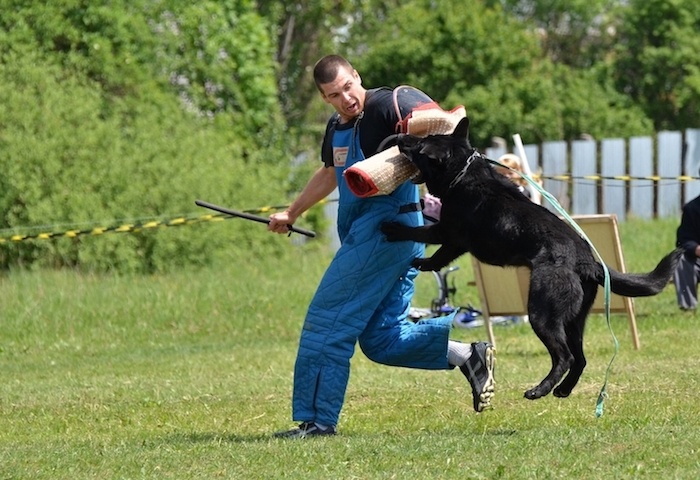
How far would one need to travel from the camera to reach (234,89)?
71.5 ft

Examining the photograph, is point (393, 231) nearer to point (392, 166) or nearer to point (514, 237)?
point (392, 166)

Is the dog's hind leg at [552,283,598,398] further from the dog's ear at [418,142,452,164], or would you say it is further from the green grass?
the dog's ear at [418,142,452,164]

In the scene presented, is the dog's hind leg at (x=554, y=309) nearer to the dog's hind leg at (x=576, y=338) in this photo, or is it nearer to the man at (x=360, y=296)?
the dog's hind leg at (x=576, y=338)

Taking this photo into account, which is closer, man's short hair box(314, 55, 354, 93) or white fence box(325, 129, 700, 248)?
man's short hair box(314, 55, 354, 93)

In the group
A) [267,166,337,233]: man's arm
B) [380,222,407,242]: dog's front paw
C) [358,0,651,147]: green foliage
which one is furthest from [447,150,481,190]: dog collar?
[358,0,651,147]: green foliage

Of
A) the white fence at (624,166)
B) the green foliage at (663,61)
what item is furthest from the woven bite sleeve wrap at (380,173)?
the green foliage at (663,61)

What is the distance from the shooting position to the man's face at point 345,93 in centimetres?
614

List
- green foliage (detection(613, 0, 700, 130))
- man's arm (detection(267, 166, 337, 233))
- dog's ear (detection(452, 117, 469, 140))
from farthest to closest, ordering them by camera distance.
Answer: green foliage (detection(613, 0, 700, 130)), man's arm (detection(267, 166, 337, 233)), dog's ear (detection(452, 117, 469, 140))

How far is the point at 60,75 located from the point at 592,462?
1315 centimetres

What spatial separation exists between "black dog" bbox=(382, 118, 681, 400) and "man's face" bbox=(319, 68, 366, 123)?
43 centimetres

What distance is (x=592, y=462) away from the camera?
5.14m

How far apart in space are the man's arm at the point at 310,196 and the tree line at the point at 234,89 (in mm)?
8224

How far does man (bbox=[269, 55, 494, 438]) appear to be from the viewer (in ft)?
20.2

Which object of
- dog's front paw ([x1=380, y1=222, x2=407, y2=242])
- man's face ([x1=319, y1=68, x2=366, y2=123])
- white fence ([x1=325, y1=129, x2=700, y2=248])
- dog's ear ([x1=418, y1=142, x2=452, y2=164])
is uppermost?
man's face ([x1=319, y1=68, x2=366, y2=123])
